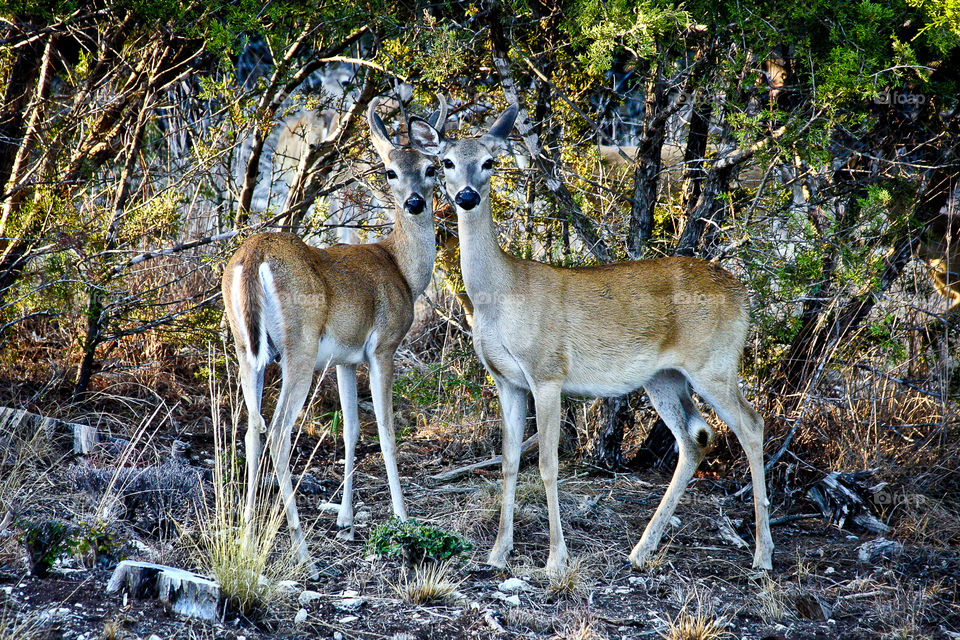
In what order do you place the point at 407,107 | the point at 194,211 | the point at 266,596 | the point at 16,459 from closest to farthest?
the point at 266,596 → the point at 16,459 → the point at 407,107 → the point at 194,211

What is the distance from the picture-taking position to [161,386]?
7.82m

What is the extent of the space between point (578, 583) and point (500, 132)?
9.23 ft

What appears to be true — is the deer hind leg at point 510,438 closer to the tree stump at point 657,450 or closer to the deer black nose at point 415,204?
the deer black nose at point 415,204

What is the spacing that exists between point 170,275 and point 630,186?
4.06 m

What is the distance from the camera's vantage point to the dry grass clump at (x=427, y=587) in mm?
4648

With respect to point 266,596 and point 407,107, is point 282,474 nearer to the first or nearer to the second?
point 266,596

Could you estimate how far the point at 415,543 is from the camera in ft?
16.5

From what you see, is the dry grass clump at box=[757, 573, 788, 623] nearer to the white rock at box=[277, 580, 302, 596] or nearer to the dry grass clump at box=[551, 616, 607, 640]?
the dry grass clump at box=[551, 616, 607, 640]

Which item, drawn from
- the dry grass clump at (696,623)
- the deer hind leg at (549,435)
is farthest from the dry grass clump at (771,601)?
the deer hind leg at (549,435)

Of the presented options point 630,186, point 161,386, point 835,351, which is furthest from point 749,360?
point 161,386

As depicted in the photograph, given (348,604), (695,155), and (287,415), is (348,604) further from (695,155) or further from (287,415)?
(695,155)
